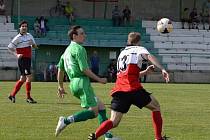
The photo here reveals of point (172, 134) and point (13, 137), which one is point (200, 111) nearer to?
point (172, 134)

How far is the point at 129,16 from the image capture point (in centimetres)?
4747

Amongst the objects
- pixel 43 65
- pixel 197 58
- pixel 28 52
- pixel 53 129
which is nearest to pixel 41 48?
pixel 43 65

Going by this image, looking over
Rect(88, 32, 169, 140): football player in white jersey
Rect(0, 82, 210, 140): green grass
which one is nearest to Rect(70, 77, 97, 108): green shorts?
Rect(88, 32, 169, 140): football player in white jersey

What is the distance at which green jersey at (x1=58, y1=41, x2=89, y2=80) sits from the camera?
34.4 feet

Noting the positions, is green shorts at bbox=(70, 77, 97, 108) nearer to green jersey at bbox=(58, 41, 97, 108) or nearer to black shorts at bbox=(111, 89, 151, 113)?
green jersey at bbox=(58, 41, 97, 108)

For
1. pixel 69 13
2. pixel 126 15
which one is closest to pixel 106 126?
pixel 69 13

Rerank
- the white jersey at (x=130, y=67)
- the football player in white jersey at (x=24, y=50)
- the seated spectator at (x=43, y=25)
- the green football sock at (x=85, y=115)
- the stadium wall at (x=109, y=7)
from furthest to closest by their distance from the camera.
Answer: the stadium wall at (x=109, y=7) < the seated spectator at (x=43, y=25) < the football player in white jersey at (x=24, y=50) < the green football sock at (x=85, y=115) < the white jersey at (x=130, y=67)

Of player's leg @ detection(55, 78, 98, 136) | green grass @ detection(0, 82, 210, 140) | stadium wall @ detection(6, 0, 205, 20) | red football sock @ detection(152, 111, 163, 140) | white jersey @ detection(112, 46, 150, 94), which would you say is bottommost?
green grass @ detection(0, 82, 210, 140)

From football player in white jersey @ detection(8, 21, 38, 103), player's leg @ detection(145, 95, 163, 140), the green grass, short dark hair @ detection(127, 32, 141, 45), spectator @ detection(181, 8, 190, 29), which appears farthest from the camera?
spectator @ detection(181, 8, 190, 29)

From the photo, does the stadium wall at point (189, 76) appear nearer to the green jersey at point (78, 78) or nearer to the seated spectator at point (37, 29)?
the seated spectator at point (37, 29)

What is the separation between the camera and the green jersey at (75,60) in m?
10.5

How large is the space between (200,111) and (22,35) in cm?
563

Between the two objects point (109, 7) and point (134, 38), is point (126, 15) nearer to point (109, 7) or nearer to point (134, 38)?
point (109, 7)

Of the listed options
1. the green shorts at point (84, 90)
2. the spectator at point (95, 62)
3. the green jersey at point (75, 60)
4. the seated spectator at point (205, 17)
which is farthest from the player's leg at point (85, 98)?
the seated spectator at point (205, 17)
